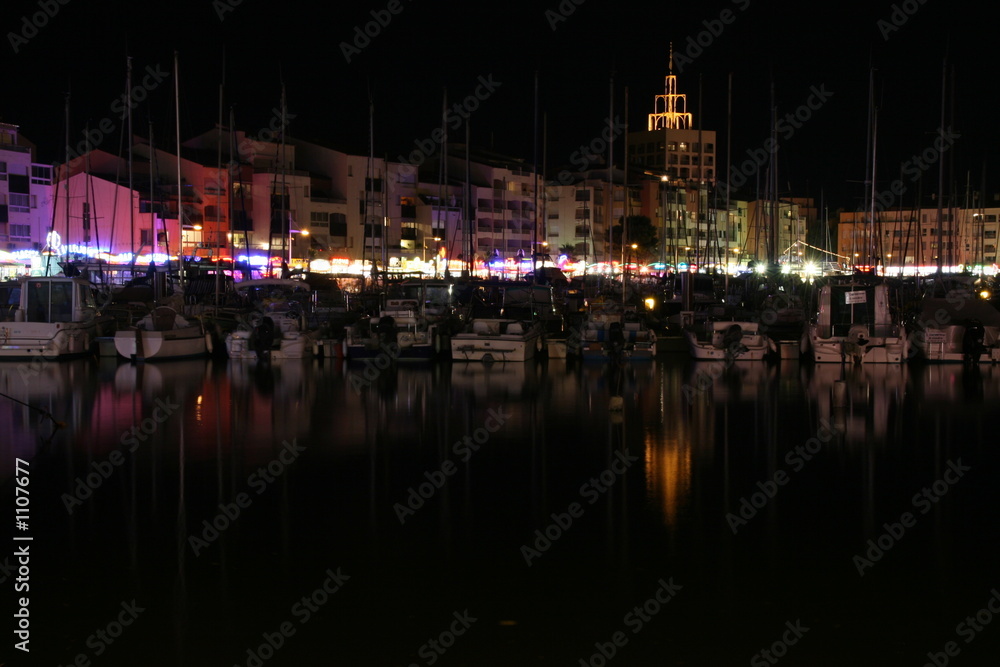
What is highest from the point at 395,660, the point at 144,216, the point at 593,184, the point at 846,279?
the point at 593,184

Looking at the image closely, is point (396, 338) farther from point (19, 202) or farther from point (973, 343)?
point (19, 202)

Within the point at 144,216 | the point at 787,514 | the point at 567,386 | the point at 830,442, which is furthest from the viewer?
the point at 144,216

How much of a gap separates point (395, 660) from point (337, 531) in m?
3.29

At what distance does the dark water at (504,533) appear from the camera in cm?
705

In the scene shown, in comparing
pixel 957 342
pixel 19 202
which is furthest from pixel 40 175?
pixel 957 342

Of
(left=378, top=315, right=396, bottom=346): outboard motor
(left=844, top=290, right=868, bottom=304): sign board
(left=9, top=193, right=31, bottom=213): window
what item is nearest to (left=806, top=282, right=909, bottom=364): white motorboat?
(left=844, top=290, right=868, bottom=304): sign board

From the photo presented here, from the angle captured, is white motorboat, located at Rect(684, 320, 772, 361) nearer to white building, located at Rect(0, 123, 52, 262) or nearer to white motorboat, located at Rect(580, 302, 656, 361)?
white motorboat, located at Rect(580, 302, 656, 361)

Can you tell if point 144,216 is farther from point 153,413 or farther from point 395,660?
point 395,660

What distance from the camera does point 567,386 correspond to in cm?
2272

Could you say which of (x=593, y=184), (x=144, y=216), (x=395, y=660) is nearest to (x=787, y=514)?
(x=395, y=660)

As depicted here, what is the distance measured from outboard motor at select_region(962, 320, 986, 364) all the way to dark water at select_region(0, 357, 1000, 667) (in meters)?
10.6

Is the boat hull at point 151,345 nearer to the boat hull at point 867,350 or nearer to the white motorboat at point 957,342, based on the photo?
the boat hull at point 867,350

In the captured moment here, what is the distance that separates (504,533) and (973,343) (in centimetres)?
2314

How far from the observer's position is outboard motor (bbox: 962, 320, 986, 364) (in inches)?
1115
